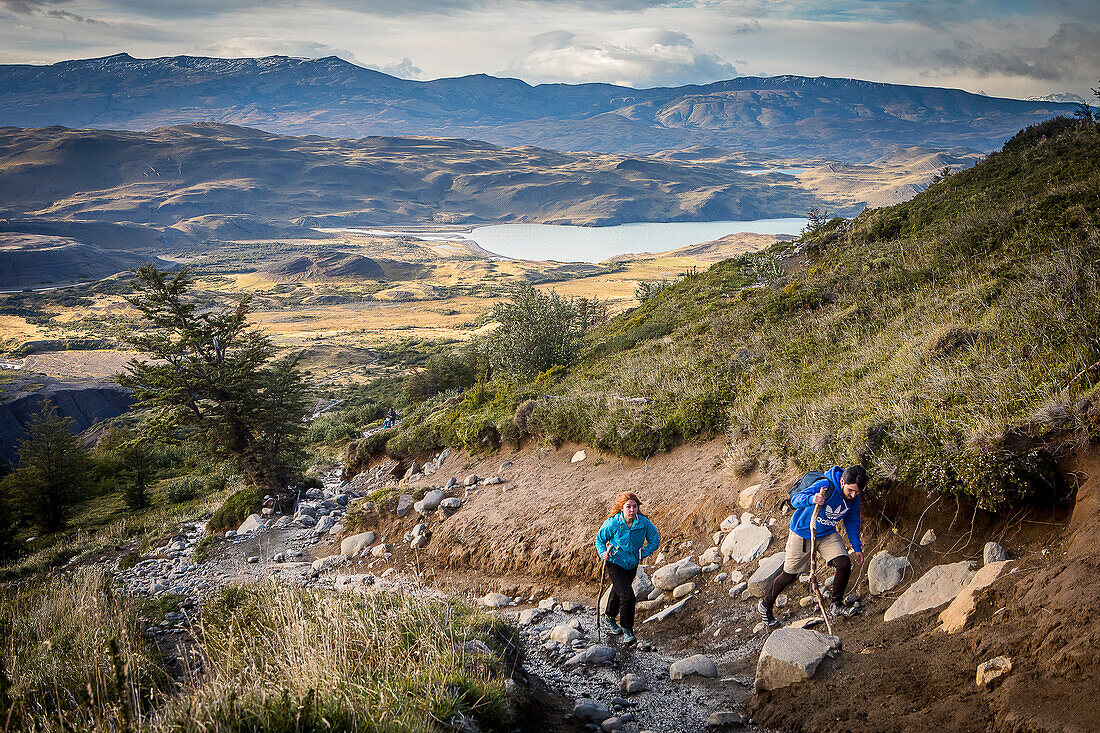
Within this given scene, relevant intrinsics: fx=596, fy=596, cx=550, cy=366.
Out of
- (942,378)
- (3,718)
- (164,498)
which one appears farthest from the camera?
(164,498)

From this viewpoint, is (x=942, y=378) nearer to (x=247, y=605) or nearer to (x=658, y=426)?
(x=658, y=426)

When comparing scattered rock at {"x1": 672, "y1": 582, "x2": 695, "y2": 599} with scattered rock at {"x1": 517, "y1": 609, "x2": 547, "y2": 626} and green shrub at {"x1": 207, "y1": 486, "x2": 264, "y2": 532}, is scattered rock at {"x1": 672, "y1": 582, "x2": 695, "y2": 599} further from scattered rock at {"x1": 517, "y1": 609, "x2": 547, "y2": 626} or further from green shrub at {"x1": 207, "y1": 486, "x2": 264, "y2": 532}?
green shrub at {"x1": 207, "y1": 486, "x2": 264, "y2": 532}

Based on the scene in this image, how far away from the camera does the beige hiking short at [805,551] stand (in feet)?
18.1

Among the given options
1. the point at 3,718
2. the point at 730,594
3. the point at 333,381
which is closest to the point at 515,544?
the point at 730,594

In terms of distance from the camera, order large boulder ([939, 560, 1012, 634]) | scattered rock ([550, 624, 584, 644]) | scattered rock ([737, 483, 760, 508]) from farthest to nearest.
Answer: scattered rock ([737, 483, 760, 508]) < scattered rock ([550, 624, 584, 644]) < large boulder ([939, 560, 1012, 634])

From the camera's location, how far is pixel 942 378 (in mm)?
6504

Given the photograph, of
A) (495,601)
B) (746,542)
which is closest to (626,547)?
(746,542)

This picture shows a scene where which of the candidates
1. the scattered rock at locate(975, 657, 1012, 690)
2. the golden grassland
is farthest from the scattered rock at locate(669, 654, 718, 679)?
the golden grassland

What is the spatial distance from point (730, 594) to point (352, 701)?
4.22 m

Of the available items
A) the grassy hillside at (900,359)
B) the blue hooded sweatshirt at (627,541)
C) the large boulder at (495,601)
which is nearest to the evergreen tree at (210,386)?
the grassy hillside at (900,359)

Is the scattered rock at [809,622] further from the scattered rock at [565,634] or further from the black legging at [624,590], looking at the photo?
the scattered rock at [565,634]

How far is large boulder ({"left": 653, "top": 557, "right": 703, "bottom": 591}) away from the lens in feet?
23.4

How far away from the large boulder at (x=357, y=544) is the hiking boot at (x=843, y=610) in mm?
8063

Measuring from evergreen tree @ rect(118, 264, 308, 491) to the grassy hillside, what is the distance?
131 inches
